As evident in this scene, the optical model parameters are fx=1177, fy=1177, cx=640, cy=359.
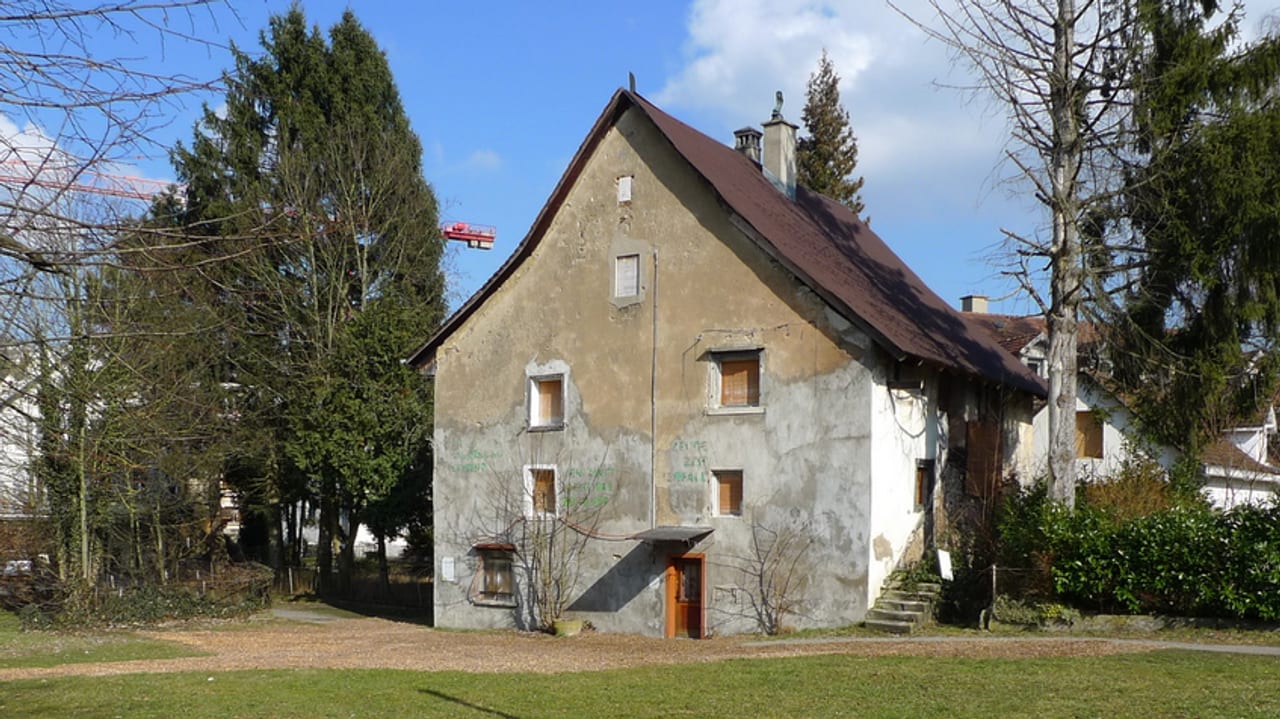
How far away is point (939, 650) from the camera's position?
19094 millimetres

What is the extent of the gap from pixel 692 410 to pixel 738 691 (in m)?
11.1

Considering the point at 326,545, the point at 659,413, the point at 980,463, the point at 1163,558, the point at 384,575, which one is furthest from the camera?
the point at 326,545

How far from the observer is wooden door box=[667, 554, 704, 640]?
82.7ft

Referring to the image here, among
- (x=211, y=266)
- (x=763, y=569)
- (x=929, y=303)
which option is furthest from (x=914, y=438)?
(x=211, y=266)

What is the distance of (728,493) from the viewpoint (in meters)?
25.3

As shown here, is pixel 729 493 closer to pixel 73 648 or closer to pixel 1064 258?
pixel 1064 258

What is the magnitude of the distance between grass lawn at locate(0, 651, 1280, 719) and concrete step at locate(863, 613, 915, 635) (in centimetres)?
449

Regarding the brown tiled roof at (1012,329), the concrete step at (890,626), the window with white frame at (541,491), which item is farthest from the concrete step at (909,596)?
the brown tiled roof at (1012,329)

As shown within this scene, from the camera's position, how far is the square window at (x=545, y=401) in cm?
2808

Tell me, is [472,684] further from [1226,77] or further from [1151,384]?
[1226,77]

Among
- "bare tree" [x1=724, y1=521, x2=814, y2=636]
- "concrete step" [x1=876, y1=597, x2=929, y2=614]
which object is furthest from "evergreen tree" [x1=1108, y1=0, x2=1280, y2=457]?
"bare tree" [x1=724, y1=521, x2=814, y2=636]

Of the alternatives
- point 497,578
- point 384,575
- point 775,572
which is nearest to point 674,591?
point 775,572

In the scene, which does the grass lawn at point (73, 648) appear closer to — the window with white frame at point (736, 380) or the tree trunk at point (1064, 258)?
the window with white frame at point (736, 380)

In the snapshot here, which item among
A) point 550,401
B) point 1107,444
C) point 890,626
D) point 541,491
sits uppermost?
point 550,401
